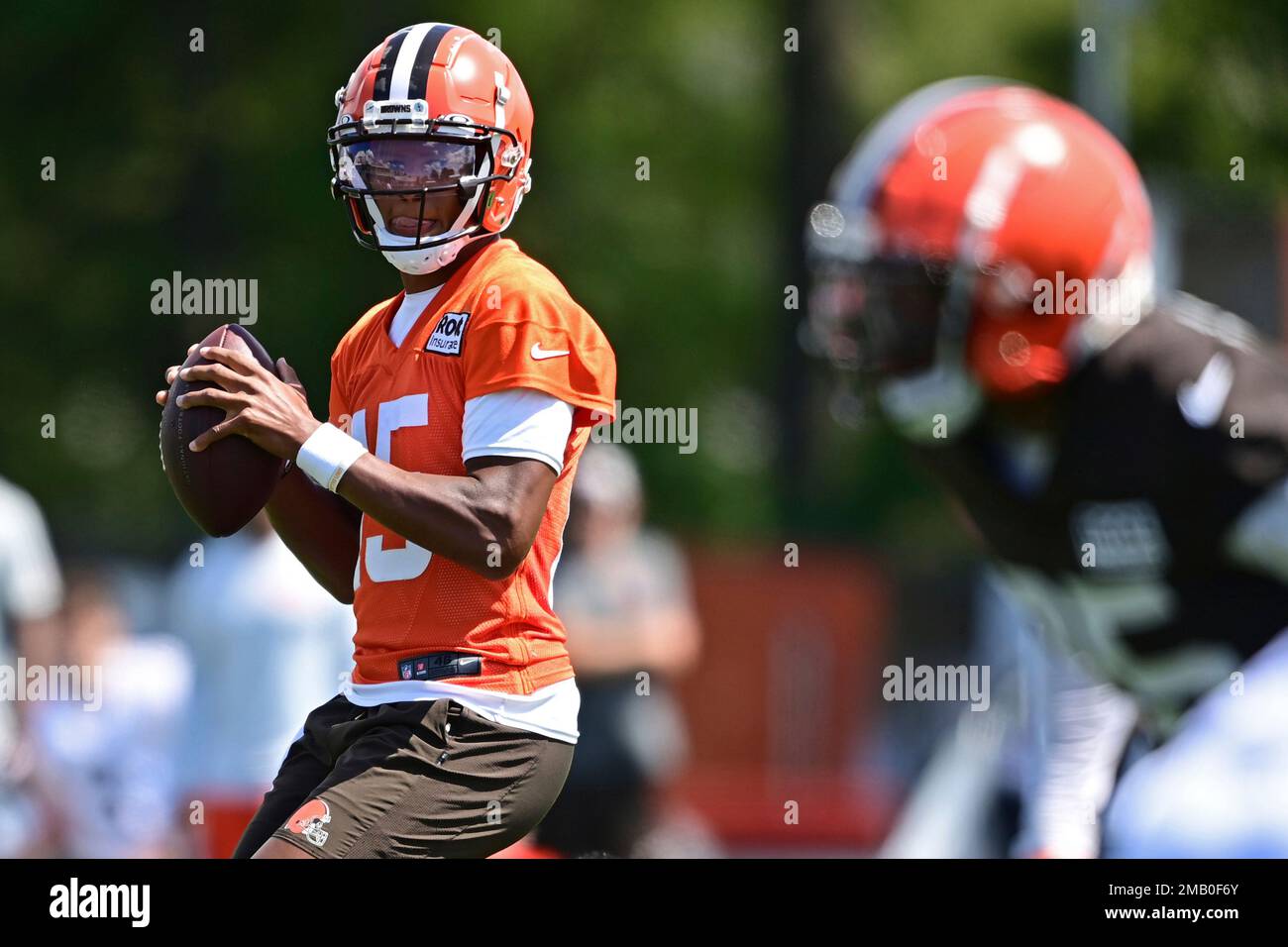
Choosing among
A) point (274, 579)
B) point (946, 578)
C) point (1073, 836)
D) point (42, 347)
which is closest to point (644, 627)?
point (274, 579)

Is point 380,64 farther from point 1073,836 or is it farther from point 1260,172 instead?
point 1260,172

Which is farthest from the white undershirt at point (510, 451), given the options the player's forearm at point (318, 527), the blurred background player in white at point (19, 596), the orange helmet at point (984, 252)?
the blurred background player in white at point (19, 596)

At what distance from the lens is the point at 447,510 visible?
3639mm

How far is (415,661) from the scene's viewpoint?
3801 millimetres

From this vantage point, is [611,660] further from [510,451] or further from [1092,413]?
[510,451]

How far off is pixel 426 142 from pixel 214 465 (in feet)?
2.56

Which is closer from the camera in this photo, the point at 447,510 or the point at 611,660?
the point at 447,510

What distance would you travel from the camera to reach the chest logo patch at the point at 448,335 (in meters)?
3.86

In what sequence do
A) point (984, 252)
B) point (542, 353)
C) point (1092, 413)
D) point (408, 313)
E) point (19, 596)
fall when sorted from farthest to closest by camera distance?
1. point (19, 596)
2. point (984, 252)
3. point (1092, 413)
4. point (408, 313)
5. point (542, 353)

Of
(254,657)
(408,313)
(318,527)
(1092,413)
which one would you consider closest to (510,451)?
(408,313)

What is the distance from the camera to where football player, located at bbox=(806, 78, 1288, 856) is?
4043mm

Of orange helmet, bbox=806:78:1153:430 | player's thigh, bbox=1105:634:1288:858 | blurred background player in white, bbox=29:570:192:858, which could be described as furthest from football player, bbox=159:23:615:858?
blurred background player in white, bbox=29:570:192:858

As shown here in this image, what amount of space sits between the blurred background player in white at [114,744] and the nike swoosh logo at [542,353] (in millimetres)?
5800

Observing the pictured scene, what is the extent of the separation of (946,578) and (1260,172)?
16.1 ft
